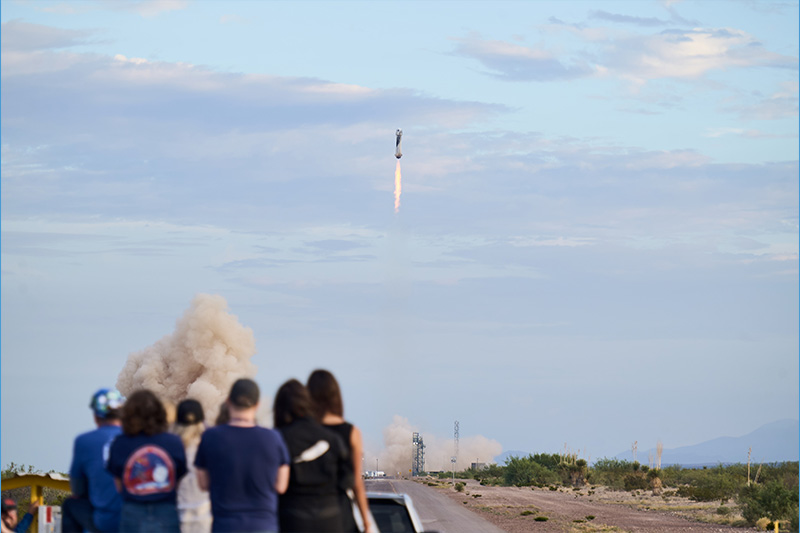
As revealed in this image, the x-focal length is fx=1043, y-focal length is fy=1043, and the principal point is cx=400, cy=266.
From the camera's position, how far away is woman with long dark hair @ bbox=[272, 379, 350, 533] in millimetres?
6938

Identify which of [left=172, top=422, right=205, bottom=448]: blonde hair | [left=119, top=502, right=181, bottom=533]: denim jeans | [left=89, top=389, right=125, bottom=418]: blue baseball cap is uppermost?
[left=89, top=389, right=125, bottom=418]: blue baseball cap

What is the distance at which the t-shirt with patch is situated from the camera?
6715 mm

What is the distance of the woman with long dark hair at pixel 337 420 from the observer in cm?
711

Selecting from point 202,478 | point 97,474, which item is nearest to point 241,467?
point 202,478

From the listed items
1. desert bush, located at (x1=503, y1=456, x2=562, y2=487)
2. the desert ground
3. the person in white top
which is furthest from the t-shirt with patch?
desert bush, located at (x1=503, y1=456, x2=562, y2=487)

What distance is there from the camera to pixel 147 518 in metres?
6.77

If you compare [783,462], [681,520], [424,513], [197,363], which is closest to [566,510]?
[681,520]

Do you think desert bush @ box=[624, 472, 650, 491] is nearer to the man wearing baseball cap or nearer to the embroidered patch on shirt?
the man wearing baseball cap

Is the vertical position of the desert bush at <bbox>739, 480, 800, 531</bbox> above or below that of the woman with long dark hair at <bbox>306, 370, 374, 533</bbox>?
below

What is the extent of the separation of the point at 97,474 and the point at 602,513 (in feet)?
142

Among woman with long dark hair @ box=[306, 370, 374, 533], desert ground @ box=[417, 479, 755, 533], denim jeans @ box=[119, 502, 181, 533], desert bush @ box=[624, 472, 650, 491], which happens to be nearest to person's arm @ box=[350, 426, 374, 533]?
woman with long dark hair @ box=[306, 370, 374, 533]

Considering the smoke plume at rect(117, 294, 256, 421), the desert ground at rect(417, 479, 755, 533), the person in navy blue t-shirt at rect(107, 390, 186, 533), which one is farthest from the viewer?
the smoke plume at rect(117, 294, 256, 421)

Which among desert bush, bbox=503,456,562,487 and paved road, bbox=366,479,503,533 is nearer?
paved road, bbox=366,479,503,533

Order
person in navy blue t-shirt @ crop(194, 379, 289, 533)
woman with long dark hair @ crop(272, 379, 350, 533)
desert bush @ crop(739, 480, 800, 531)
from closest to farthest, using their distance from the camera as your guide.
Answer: person in navy blue t-shirt @ crop(194, 379, 289, 533), woman with long dark hair @ crop(272, 379, 350, 533), desert bush @ crop(739, 480, 800, 531)
